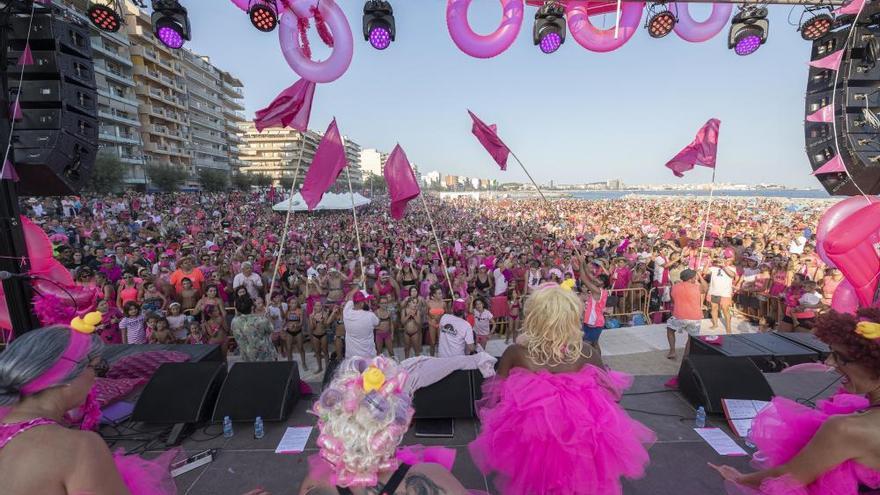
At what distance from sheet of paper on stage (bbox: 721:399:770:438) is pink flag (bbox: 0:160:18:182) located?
7454mm

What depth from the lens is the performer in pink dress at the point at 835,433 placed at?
Answer: 1696 millimetres

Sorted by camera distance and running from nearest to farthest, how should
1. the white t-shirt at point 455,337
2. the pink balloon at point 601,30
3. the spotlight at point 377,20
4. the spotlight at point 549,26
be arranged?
the white t-shirt at point 455,337 → the spotlight at point 377,20 → the pink balloon at point 601,30 → the spotlight at point 549,26

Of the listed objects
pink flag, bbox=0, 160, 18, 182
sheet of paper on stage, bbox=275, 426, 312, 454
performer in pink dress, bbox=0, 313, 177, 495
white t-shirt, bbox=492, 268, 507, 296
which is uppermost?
pink flag, bbox=0, 160, 18, 182

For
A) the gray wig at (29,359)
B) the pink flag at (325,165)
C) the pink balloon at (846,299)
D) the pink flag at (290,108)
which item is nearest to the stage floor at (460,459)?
the pink balloon at (846,299)

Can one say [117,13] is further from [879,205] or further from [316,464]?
[879,205]

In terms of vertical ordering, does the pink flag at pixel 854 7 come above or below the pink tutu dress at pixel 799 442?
above

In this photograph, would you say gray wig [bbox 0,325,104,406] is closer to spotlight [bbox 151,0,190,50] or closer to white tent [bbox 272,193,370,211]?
spotlight [bbox 151,0,190,50]

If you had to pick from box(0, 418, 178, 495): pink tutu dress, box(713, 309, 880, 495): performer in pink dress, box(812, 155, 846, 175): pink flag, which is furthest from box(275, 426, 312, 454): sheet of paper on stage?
box(812, 155, 846, 175): pink flag

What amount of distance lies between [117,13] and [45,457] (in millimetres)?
6003

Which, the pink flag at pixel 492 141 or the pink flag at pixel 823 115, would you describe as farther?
the pink flag at pixel 492 141

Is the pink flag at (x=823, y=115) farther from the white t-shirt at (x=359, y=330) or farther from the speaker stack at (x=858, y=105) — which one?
the white t-shirt at (x=359, y=330)

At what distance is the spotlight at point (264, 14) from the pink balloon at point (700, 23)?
20.3 ft

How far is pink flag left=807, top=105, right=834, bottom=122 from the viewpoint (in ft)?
16.6

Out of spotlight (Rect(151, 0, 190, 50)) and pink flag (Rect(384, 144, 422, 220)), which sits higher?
spotlight (Rect(151, 0, 190, 50))
